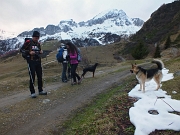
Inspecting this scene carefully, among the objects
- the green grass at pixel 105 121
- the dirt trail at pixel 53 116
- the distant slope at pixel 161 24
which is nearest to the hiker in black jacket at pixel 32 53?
the dirt trail at pixel 53 116

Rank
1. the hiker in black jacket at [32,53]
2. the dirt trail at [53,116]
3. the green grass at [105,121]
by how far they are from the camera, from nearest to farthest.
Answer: the green grass at [105,121] → the dirt trail at [53,116] → the hiker in black jacket at [32,53]

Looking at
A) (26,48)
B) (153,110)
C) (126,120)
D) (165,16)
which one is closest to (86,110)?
(126,120)

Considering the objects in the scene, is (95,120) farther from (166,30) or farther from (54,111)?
(166,30)

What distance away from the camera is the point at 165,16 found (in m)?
110

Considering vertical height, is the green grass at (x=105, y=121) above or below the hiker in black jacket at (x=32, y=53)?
below

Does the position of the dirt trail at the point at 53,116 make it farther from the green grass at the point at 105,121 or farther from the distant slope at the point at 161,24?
the distant slope at the point at 161,24

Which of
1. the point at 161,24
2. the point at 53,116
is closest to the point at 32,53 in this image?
the point at 53,116

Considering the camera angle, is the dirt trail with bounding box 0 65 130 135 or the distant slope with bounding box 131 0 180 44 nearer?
the dirt trail with bounding box 0 65 130 135

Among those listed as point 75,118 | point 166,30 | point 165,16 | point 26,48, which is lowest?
point 75,118

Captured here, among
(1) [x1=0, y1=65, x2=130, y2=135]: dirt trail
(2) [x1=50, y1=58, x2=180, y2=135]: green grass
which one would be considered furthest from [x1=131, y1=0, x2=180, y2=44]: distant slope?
(2) [x1=50, y1=58, x2=180, y2=135]: green grass

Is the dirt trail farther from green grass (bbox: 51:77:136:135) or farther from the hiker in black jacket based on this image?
the hiker in black jacket

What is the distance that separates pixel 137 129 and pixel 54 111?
3.69 meters

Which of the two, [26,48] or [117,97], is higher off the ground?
[26,48]

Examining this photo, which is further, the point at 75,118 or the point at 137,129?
the point at 75,118
